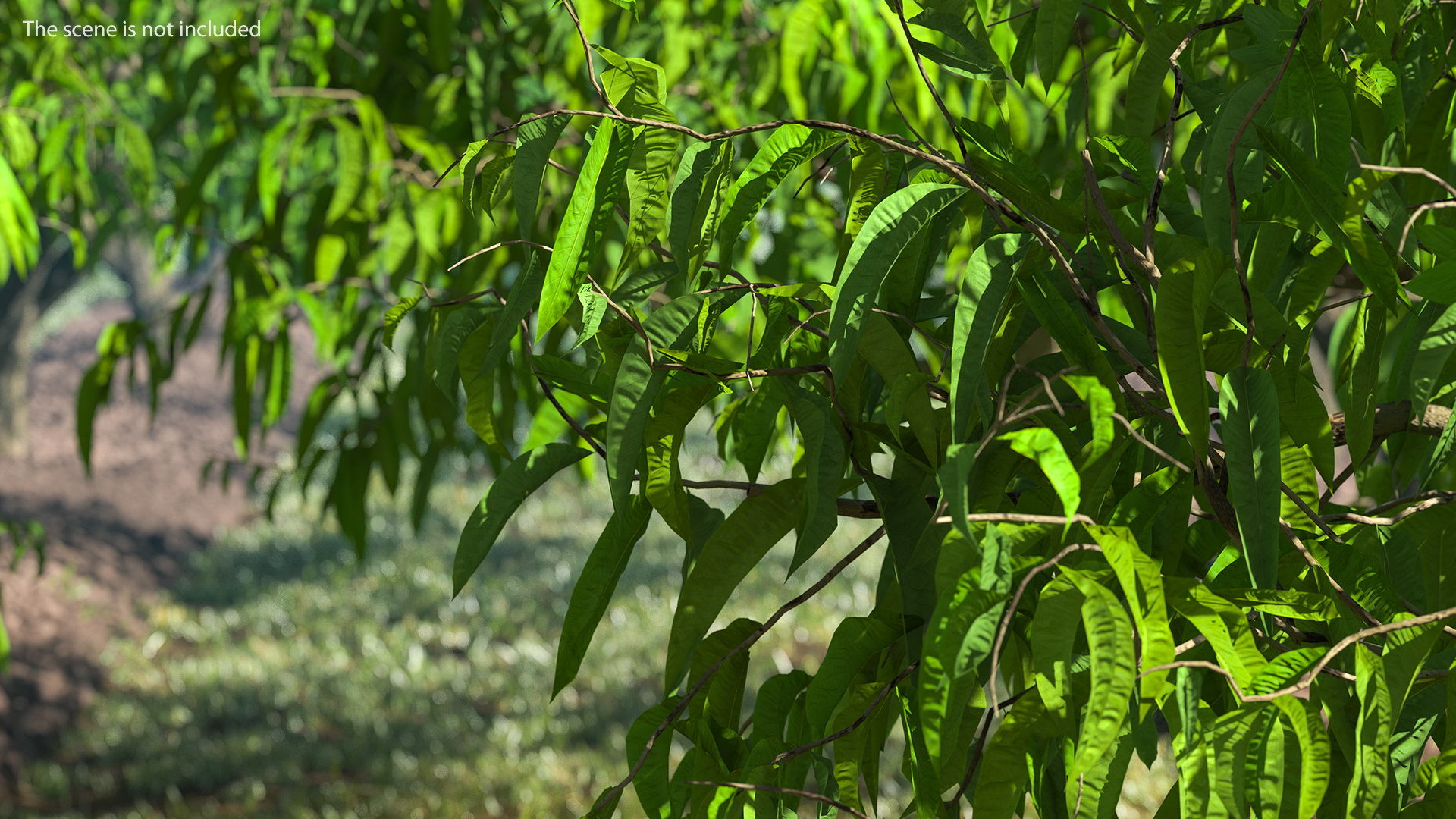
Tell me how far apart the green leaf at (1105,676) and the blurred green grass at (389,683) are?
2.11 metres

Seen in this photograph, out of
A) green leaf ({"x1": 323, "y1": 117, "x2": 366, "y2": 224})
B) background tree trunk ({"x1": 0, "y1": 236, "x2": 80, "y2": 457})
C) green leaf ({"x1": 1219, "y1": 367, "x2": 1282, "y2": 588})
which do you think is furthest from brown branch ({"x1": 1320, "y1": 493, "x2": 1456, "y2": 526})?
background tree trunk ({"x1": 0, "y1": 236, "x2": 80, "y2": 457})

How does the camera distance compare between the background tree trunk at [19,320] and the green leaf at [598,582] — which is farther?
the background tree trunk at [19,320]

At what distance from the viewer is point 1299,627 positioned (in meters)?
0.54

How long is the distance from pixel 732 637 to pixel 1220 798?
0.26 m

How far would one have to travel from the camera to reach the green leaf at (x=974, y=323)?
426 millimetres

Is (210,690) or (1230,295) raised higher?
(1230,295)

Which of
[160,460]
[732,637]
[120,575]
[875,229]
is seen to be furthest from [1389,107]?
[160,460]

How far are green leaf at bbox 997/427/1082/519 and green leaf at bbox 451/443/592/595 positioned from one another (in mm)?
231

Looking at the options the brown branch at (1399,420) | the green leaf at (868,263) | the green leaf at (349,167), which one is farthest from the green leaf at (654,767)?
the green leaf at (349,167)

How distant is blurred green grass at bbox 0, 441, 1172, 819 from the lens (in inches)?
134

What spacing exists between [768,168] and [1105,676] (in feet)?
0.87

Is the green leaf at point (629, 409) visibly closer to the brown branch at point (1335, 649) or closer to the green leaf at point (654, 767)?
the green leaf at point (654, 767)

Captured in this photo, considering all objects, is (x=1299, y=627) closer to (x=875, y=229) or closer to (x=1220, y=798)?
(x=1220, y=798)

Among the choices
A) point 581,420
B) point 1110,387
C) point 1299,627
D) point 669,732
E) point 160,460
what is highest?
point 1110,387
